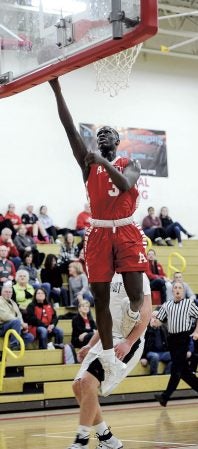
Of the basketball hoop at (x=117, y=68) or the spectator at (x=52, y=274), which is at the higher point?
the basketball hoop at (x=117, y=68)

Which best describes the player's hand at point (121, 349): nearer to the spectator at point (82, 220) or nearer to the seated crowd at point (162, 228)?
the spectator at point (82, 220)

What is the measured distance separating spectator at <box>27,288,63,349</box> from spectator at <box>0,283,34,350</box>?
213 mm

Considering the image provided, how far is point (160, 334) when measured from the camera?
48.4 feet

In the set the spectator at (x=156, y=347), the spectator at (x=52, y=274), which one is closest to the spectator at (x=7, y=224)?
the spectator at (x=52, y=274)

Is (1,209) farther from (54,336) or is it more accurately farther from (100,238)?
(100,238)

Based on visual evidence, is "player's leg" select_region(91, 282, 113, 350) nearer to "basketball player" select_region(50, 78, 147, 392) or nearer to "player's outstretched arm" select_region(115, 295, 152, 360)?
"basketball player" select_region(50, 78, 147, 392)

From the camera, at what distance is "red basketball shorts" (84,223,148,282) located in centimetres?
632

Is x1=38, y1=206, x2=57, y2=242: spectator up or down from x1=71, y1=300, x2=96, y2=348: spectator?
up

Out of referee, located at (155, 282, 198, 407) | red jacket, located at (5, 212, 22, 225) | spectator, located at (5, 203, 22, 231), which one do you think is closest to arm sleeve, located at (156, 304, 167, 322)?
referee, located at (155, 282, 198, 407)

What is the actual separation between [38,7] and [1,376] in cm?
748

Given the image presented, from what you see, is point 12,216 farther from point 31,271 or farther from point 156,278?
point 156,278

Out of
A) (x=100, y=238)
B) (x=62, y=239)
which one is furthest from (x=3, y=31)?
(x=62, y=239)

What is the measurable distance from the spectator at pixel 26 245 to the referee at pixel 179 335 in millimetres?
6488

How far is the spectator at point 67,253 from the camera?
1826 cm
